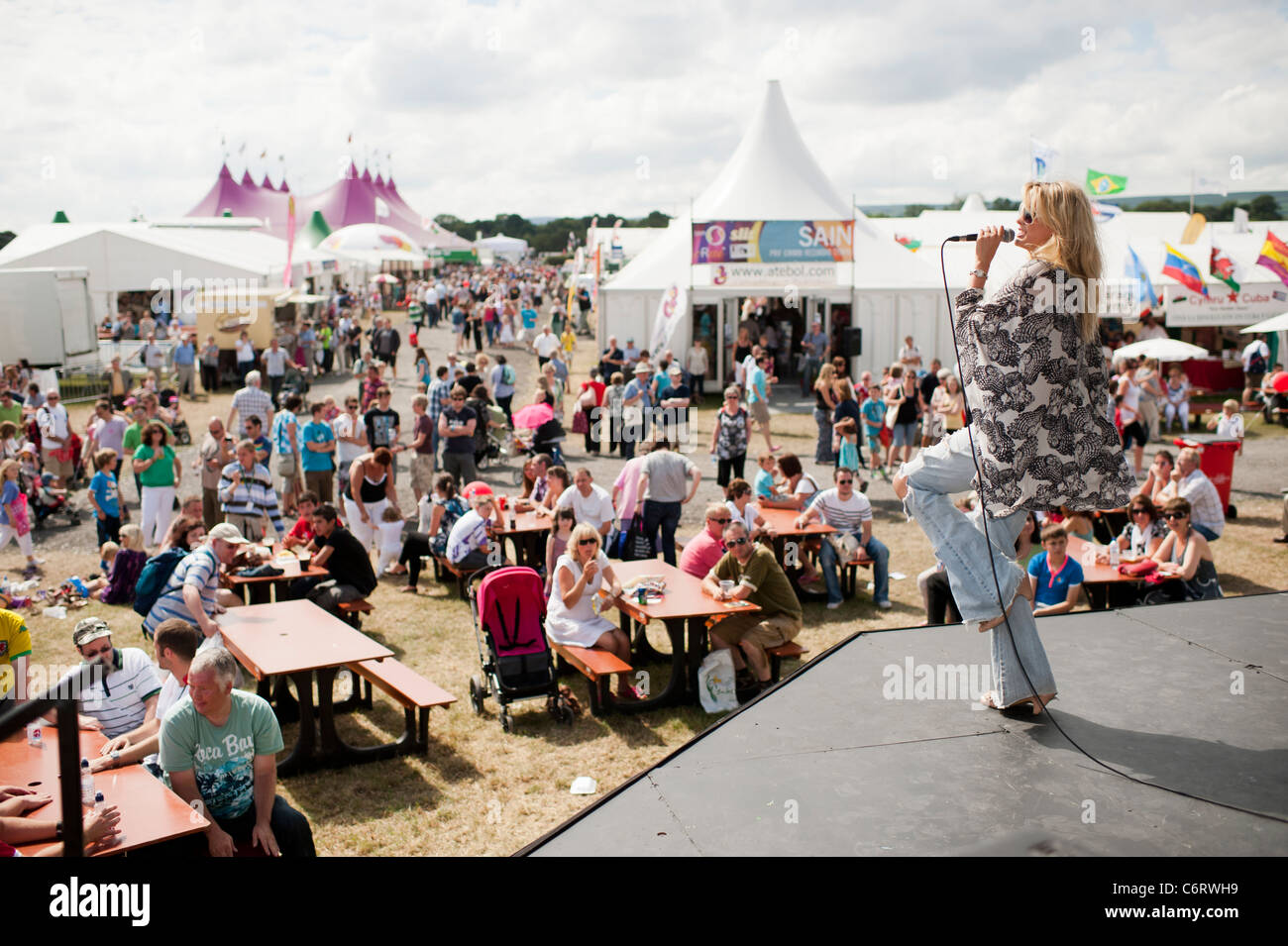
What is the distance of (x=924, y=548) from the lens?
1062 cm

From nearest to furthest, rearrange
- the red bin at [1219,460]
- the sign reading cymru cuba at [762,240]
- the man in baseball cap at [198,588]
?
the man in baseball cap at [198,588]
the red bin at [1219,460]
the sign reading cymru cuba at [762,240]

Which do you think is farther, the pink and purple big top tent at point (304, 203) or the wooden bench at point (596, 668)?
the pink and purple big top tent at point (304, 203)

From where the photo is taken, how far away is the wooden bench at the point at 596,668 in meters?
6.66

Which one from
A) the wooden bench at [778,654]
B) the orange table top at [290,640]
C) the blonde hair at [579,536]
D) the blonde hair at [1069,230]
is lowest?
the wooden bench at [778,654]

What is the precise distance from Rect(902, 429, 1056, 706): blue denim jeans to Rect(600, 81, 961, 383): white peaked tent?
1646 centimetres

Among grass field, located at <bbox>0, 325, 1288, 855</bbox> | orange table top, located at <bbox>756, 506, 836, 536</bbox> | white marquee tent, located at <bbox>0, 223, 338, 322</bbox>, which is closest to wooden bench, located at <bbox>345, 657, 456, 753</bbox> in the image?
grass field, located at <bbox>0, 325, 1288, 855</bbox>

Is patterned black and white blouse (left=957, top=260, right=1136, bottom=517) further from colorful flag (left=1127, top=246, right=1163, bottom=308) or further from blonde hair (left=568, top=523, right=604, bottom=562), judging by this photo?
colorful flag (left=1127, top=246, right=1163, bottom=308)

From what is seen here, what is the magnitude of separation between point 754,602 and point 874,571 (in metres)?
2.50

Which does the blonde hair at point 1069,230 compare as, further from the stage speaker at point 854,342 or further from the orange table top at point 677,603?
the stage speaker at point 854,342

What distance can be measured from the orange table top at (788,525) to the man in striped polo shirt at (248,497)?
4.49 metres

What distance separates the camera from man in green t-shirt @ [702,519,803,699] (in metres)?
6.93
